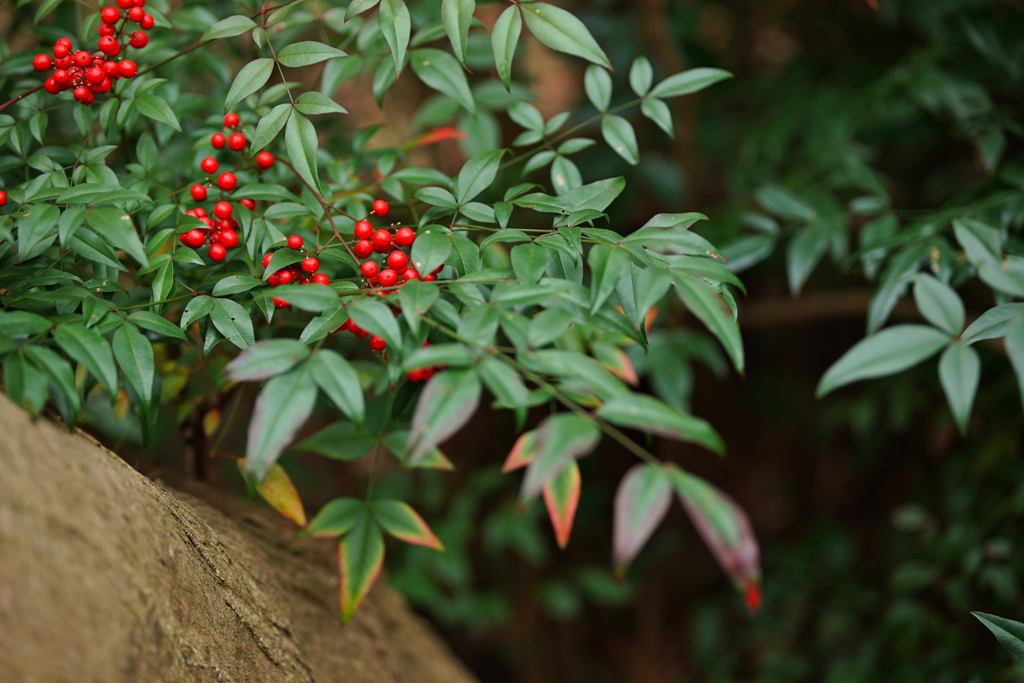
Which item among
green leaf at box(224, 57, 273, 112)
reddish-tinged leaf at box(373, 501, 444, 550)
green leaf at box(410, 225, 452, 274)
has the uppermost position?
green leaf at box(224, 57, 273, 112)

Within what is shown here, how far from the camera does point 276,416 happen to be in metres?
0.48

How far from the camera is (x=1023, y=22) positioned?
119cm

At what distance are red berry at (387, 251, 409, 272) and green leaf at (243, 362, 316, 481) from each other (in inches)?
6.5

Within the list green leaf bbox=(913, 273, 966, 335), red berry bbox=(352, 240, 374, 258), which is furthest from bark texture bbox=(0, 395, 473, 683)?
green leaf bbox=(913, 273, 966, 335)

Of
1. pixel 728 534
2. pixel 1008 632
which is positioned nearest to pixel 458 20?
pixel 728 534

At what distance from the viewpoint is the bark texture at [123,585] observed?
0.45 m

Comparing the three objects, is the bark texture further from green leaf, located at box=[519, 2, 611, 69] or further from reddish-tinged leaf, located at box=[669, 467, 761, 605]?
green leaf, located at box=[519, 2, 611, 69]

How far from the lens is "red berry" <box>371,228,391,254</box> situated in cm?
66

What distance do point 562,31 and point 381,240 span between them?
0.27m

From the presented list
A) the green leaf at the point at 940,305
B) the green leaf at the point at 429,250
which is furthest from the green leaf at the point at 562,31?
the green leaf at the point at 940,305

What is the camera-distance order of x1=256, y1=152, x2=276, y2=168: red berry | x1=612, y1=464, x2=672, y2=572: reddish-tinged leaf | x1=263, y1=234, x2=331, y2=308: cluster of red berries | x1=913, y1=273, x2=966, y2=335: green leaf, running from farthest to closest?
x1=256, y1=152, x2=276, y2=168: red berry
x1=263, y1=234, x2=331, y2=308: cluster of red berries
x1=913, y1=273, x2=966, y2=335: green leaf
x1=612, y1=464, x2=672, y2=572: reddish-tinged leaf

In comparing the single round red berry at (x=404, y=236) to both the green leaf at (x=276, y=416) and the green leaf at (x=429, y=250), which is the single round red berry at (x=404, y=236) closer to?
the green leaf at (x=429, y=250)

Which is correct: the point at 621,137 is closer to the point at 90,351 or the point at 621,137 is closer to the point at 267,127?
the point at 267,127

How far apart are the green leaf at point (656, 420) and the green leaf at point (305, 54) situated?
46 centimetres
